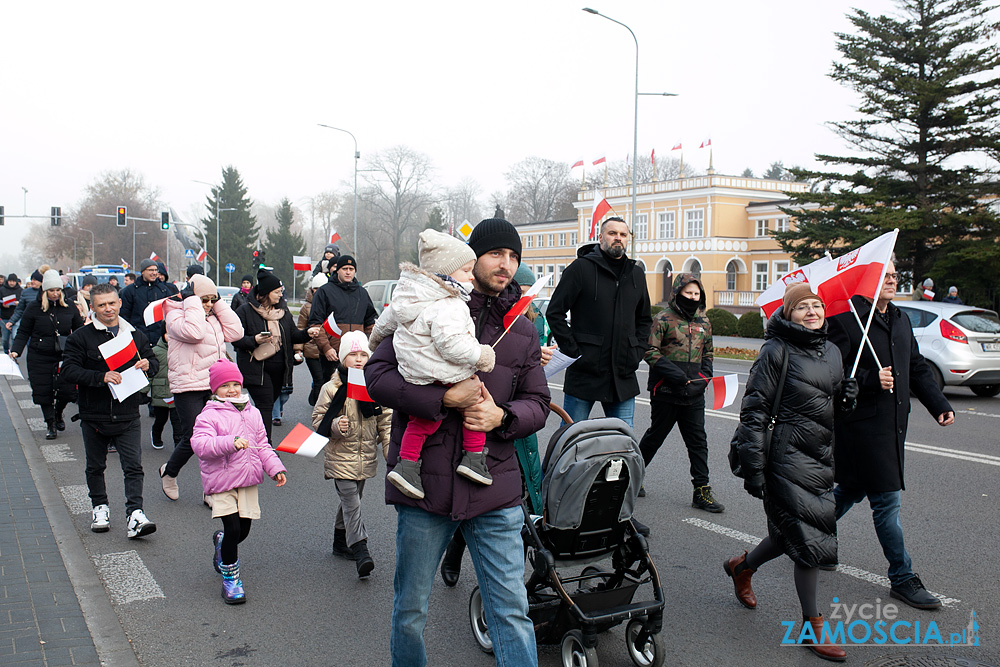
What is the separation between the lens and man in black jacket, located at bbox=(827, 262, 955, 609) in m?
4.63

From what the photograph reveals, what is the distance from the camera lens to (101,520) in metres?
6.04

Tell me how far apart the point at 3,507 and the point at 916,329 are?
1436 centimetres

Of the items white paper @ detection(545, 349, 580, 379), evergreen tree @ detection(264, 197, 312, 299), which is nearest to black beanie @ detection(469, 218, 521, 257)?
white paper @ detection(545, 349, 580, 379)

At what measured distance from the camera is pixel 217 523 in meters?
6.33

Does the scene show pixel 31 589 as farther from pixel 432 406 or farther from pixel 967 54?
pixel 967 54

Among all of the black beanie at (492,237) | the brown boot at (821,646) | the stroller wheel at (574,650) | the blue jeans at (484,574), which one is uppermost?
the black beanie at (492,237)

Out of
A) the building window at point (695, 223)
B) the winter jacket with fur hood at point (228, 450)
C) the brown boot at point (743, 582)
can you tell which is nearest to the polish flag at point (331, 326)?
the winter jacket with fur hood at point (228, 450)

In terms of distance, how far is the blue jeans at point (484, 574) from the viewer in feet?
9.98

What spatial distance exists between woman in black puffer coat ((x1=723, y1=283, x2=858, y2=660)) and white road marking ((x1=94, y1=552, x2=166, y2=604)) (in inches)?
139

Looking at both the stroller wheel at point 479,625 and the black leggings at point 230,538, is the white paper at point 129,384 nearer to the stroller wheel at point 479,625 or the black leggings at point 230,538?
the black leggings at point 230,538

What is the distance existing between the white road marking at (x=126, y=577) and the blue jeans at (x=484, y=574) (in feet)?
8.03

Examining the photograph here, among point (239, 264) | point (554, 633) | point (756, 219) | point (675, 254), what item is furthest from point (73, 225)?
point (554, 633)

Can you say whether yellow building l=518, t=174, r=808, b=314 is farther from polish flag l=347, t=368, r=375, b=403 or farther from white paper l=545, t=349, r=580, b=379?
polish flag l=347, t=368, r=375, b=403

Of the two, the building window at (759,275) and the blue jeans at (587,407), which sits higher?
the building window at (759,275)
